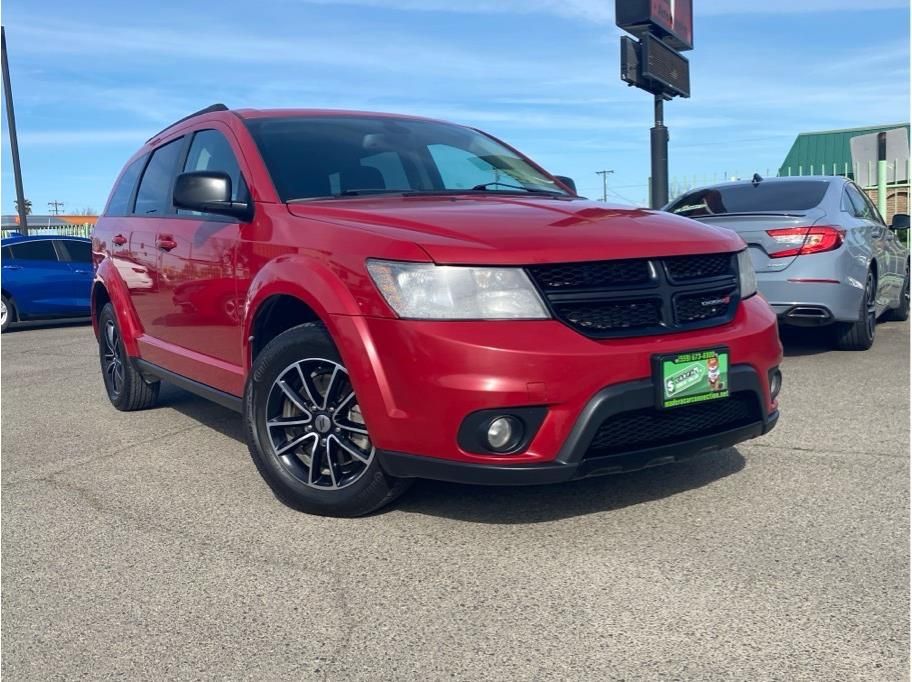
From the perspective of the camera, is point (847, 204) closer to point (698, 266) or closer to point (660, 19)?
point (698, 266)

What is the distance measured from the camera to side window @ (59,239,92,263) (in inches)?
555

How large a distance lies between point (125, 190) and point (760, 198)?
4867mm

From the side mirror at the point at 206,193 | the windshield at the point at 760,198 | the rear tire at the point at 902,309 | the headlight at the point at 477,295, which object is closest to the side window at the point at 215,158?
the side mirror at the point at 206,193

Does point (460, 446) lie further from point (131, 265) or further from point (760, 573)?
point (131, 265)

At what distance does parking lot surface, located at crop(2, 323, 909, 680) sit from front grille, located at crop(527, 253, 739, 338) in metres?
0.78

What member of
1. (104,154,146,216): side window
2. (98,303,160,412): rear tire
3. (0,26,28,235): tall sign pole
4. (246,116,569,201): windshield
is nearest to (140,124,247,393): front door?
(246,116,569,201): windshield

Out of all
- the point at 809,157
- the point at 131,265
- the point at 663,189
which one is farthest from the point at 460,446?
the point at 809,157

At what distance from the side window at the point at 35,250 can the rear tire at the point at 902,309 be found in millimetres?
11514

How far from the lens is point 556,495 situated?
3.87 m

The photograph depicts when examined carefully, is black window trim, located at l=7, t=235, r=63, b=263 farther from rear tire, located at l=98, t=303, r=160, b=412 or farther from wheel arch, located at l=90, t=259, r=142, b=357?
wheel arch, located at l=90, t=259, r=142, b=357

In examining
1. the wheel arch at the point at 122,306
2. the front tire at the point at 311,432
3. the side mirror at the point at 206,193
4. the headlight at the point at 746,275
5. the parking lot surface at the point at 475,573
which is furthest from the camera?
the wheel arch at the point at 122,306

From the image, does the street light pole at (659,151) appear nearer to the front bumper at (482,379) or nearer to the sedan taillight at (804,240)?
the sedan taillight at (804,240)

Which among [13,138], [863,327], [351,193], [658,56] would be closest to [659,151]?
[658,56]

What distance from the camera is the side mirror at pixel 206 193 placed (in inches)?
155
